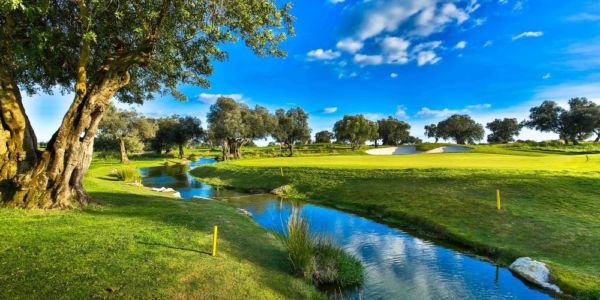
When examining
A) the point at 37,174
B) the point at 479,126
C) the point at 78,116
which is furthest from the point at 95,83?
the point at 479,126

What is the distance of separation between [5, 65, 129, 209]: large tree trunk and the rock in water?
1480 cm

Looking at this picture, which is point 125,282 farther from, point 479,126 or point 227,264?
point 479,126

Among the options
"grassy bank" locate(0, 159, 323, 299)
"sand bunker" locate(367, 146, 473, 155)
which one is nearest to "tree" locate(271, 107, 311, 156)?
"sand bunker" locate(367, 146, 473, 155)

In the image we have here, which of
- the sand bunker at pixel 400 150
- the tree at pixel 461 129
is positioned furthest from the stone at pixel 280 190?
the tree at pixel 461 129

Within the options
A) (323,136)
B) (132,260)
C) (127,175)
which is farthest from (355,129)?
(132,260)

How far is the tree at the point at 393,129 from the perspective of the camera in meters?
99.9

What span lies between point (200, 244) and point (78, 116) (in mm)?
6662

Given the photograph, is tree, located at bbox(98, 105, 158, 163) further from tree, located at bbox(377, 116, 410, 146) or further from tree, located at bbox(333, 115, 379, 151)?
tree, located at bbox(377, 116, 410, 146)

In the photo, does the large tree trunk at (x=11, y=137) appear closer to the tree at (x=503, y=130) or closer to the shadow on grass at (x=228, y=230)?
the shadow on grass at (x=228, y=230)

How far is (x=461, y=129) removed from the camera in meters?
96.4

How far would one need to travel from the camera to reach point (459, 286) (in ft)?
28.0

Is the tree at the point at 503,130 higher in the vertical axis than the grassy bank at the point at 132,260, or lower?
higher

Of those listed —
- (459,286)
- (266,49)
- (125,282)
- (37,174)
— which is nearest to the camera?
(125,282)

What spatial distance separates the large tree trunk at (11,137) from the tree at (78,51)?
0.03 m
